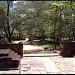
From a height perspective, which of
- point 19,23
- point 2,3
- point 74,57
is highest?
point 2,3

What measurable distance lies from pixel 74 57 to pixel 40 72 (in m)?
6.00

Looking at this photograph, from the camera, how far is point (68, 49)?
17781mm

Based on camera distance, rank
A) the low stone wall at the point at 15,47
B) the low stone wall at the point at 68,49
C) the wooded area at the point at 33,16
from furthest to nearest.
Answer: the wooded area at the point at 33,16
the low stone wall at the point at 68,49
the low stone wall at the point at 15,47

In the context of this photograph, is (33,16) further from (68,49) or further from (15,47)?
(15,47)

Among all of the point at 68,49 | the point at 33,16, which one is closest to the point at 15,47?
the point at 68,49

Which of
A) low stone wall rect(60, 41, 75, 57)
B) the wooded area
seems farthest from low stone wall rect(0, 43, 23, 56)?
the wooded area

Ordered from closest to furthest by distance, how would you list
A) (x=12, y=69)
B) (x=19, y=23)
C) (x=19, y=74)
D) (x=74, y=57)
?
1. (x=19, y=74)
2. (x=12, y=69)
3. (x=74, y=57)
4. (x=19, y=23)

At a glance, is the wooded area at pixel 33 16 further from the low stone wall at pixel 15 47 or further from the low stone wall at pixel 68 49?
the low stone wall at pixel 15 47

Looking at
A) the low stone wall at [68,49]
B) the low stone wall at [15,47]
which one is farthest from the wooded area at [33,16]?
the low stone wall at [15,47]

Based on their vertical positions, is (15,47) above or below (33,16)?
below

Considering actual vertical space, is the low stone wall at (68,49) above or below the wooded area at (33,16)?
below

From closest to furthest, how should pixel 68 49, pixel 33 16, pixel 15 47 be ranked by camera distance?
pixel 15 47 → pixel 68 49 → pixel 33 16

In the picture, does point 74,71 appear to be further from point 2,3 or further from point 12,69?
point 2,3

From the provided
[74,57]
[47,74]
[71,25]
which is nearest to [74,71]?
[47,74]
